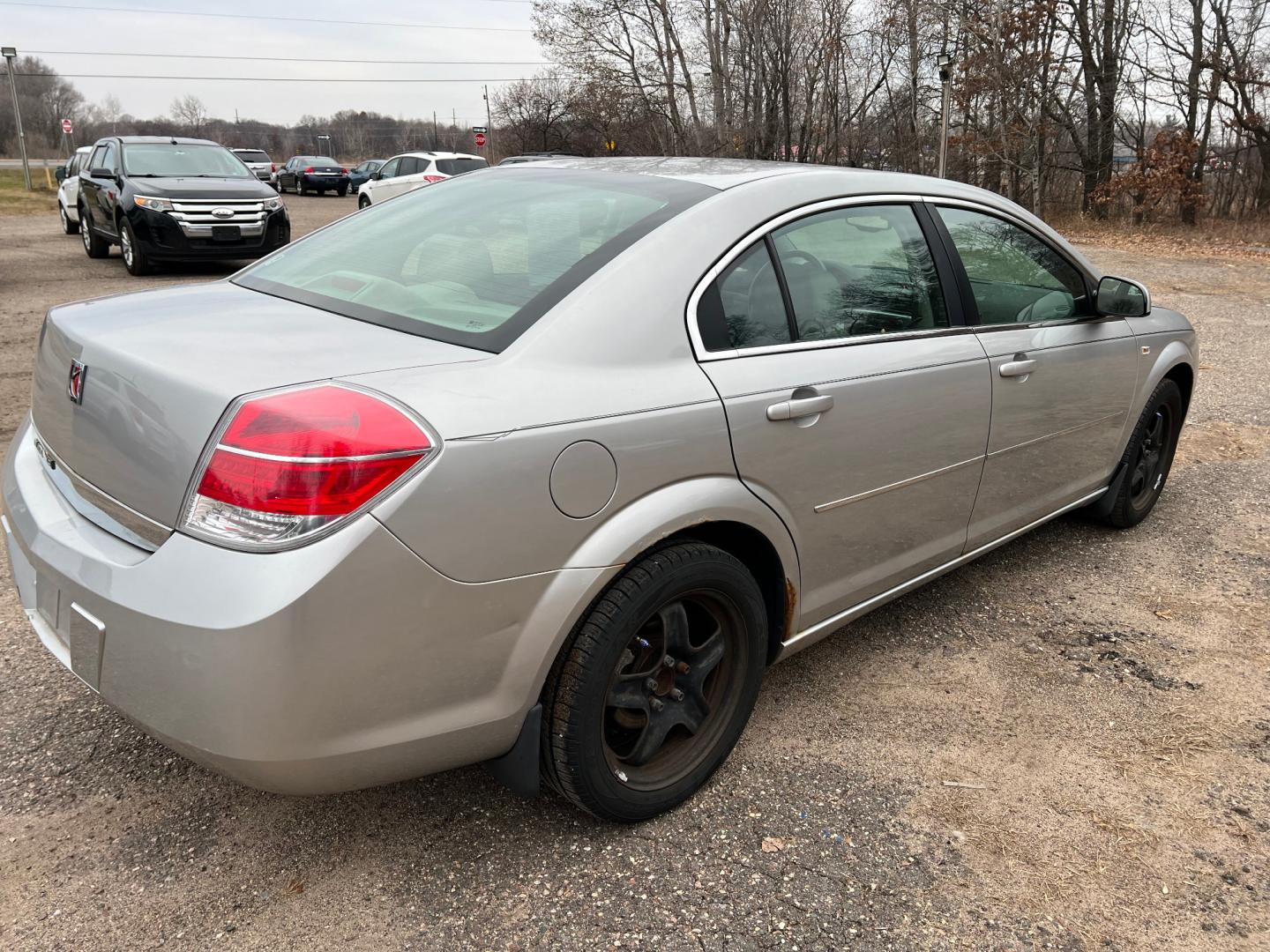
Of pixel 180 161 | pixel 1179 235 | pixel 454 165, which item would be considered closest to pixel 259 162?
pixel 454 165

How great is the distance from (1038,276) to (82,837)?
11.6 ft

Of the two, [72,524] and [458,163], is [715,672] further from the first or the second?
[458,163]

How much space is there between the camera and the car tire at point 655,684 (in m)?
2.12

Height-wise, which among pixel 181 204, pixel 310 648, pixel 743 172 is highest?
pixel 181 204

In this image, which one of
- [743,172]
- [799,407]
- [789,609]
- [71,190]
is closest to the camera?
[799,407]

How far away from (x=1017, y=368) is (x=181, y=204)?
11073 mm

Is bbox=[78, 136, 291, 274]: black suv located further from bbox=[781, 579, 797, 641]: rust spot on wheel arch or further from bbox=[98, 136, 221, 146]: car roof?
bbox=[781, 579, 797, 641]: rust spot on wheel arch

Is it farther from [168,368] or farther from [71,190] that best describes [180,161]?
[168,368]

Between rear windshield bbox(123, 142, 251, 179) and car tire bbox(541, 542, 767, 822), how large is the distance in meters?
12.0

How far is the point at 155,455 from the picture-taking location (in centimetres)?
188

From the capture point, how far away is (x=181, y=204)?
37.8 ft

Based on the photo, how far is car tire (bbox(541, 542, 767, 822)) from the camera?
6.97 ft

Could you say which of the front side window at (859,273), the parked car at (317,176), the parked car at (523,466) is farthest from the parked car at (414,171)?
the parked car at (523,466)

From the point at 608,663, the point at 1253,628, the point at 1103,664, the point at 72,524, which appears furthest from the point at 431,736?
the point at 1253,628
